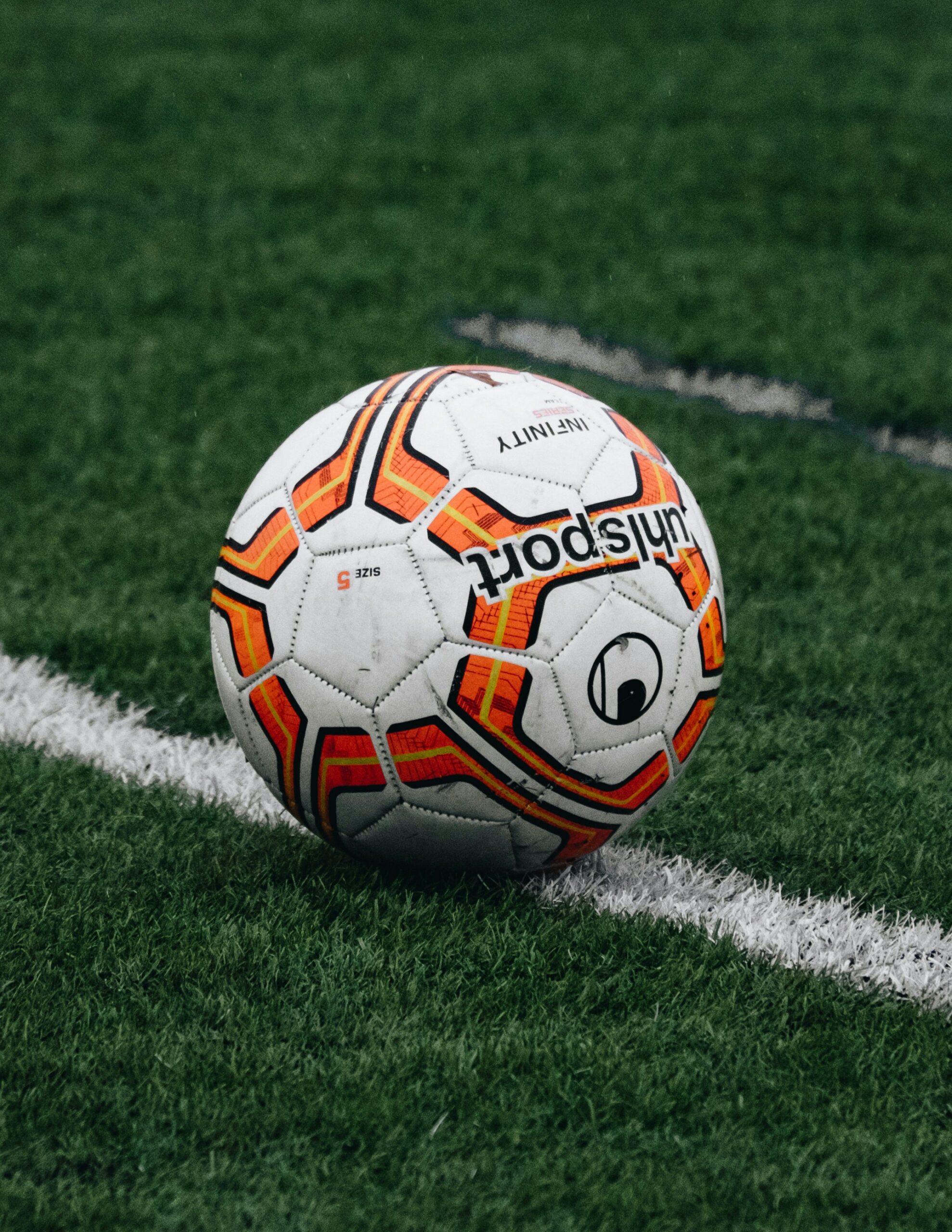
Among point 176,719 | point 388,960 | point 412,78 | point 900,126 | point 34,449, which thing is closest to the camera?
point 388,960

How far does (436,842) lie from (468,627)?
1.68 feet

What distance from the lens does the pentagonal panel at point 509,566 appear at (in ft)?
A: 9.64

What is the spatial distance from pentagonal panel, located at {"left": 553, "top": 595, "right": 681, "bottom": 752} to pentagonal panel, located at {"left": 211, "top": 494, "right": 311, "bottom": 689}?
0.58 m

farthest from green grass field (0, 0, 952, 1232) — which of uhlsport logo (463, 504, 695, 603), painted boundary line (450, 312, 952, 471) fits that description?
uhlsport logo (463, 504, 695, 603)

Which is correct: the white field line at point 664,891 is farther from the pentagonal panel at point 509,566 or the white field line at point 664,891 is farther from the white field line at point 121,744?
the pentagonal panel at point 509,566

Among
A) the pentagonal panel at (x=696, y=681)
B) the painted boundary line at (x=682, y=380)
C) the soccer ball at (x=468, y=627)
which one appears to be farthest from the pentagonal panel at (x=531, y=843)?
the painted boundary line at (x=682, y=380)

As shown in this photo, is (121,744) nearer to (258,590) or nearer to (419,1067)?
(258,590)

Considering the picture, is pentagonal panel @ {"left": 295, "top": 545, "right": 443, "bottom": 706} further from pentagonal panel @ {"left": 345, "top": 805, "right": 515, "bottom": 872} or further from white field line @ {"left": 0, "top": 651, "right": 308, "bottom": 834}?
white field line @ {"left": 0, "top": 651, "right": 308, "bottom": 834}

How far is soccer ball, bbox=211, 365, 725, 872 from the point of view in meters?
2.96

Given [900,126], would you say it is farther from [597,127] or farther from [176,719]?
[176,719]

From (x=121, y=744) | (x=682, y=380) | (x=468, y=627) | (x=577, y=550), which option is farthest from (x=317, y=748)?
(x=682, y=380)

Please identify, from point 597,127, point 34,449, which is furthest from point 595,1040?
point 597,127

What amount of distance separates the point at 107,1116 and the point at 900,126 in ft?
30.1

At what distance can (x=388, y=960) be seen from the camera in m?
2.97
